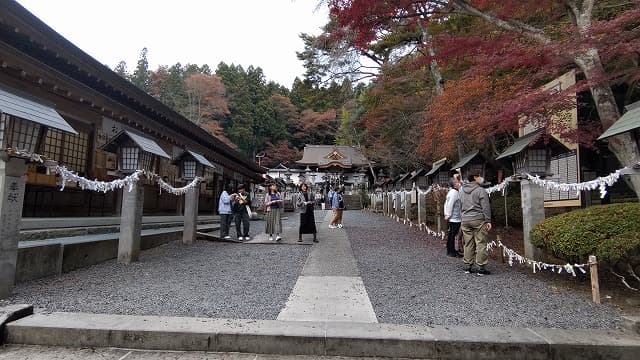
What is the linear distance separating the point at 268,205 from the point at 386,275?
4.84 metres

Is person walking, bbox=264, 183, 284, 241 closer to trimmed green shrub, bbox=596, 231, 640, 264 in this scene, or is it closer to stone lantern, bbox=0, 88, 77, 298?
stone lantern, bbox=0, 88, 77, 298

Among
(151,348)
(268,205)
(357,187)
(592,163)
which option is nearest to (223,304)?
(151,348)

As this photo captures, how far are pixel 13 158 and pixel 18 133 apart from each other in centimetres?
34

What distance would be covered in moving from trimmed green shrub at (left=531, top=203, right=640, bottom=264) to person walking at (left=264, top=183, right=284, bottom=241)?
21.8ft

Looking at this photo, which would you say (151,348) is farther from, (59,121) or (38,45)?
(38,45)

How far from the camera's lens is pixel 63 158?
25.4 ft

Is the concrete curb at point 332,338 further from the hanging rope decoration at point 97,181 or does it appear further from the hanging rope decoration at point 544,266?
the hanging rope decoration at point 97,181

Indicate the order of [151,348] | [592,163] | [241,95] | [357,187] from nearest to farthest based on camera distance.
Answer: [151,348], [592,163], [357,187], [241,95]

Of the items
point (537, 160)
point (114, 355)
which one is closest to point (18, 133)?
point (114, 355)

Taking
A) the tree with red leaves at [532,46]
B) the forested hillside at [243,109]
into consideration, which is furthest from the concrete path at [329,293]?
the forested hillside at [243,109]

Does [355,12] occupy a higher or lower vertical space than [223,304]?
higher

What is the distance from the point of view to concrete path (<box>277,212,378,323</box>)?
4.23 m

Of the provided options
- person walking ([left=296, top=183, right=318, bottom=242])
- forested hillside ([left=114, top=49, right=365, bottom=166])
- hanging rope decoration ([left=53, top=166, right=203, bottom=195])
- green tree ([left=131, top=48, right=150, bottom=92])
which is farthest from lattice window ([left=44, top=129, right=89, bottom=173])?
green tree ([left=131, top=48, right=150, bottom=92])

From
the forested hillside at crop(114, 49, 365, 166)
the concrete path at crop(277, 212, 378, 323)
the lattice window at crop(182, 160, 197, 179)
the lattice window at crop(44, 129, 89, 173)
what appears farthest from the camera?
the forested hillside at crop(114, 49, 365, 166)
